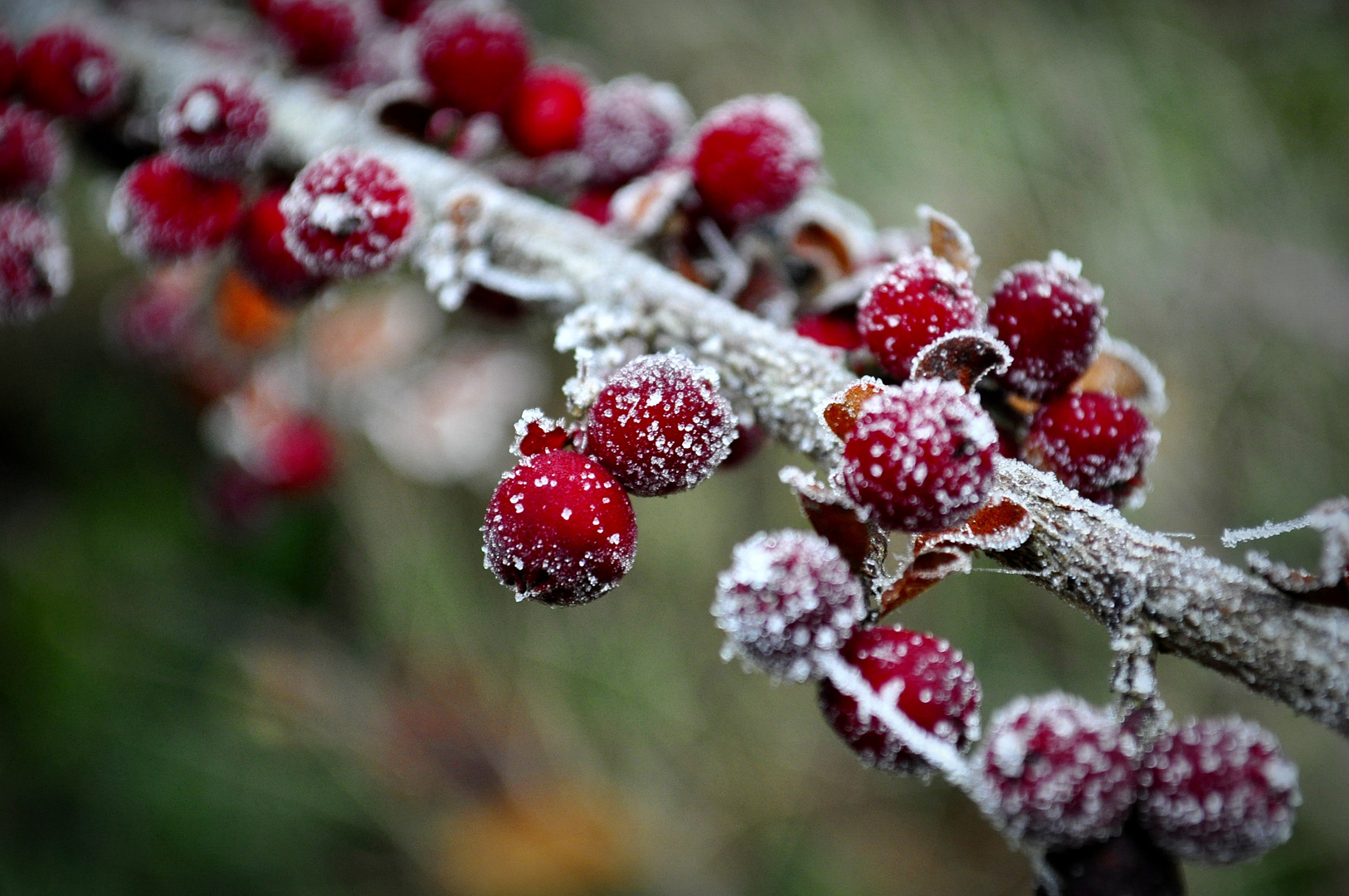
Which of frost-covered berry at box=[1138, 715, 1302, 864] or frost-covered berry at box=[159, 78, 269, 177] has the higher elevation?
frost-covered berry at box=[159, 78, 269, 177]

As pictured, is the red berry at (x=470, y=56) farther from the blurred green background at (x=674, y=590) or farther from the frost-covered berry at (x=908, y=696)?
the blurred green background at (x=674, y=590)

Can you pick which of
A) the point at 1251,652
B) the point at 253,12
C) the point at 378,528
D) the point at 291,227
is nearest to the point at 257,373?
the point at 378,528

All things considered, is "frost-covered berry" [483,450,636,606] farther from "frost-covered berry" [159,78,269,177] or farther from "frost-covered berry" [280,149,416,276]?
"frost-covered berry" [159,78,269,177]

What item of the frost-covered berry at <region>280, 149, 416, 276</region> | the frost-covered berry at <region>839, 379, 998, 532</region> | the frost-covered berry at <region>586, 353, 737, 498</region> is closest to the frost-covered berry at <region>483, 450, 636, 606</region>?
the frost-covered berry at <region>586, 353, 737, 498</region>

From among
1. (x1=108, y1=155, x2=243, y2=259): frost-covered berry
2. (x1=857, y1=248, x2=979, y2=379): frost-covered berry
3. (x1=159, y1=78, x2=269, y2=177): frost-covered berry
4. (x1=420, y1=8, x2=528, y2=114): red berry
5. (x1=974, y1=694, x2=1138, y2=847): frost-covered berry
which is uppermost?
(x1=420, y1=8, x2=528, y2=114): red berry

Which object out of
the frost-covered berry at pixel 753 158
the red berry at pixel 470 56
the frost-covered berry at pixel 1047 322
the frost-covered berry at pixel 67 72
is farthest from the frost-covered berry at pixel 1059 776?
the frost-covered berry at pixel 67 72

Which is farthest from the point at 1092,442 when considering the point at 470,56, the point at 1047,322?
the point at 470,56
